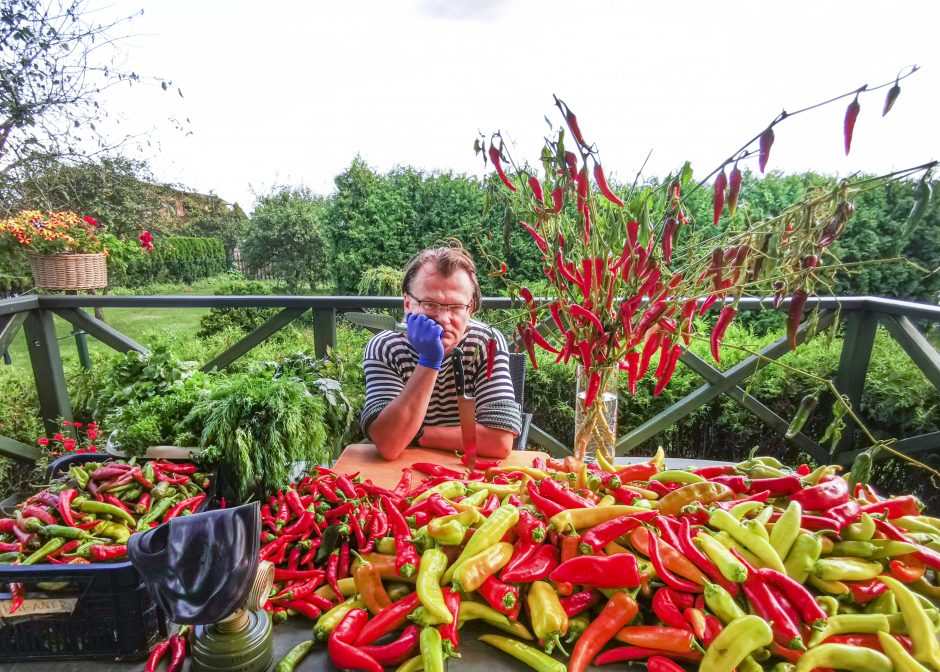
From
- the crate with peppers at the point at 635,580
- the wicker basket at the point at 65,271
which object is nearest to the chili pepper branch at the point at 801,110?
the crate with peppers at the point at 635,580

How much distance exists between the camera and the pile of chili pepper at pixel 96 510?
3.35ft

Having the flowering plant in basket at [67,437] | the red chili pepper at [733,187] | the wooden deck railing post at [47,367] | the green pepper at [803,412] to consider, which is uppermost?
the red chili pepper at [733,187]

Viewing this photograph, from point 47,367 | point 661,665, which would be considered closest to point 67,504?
point 661,665

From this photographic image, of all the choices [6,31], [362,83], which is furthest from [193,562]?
[6,31]

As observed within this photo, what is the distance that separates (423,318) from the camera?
1839 millimetres

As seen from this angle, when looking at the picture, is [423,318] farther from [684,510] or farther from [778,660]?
[778,660]

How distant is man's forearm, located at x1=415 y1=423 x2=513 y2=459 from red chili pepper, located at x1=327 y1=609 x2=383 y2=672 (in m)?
0.95

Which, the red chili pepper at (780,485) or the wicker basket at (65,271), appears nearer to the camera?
the red chili pepper at (780,485)

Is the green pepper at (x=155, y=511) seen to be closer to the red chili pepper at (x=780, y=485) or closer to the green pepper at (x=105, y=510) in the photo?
the green pepper at (x=105, y=510)

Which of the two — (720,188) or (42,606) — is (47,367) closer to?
(42,606)

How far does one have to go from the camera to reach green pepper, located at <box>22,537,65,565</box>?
39.8 inches

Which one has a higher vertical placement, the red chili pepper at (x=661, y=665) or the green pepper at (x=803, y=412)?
the green pepper at (x=803, y=412)

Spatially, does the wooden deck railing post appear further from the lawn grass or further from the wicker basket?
the lawn grass

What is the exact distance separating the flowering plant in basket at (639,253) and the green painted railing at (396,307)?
67.1 inches
